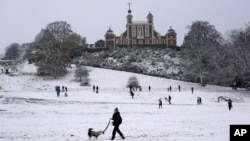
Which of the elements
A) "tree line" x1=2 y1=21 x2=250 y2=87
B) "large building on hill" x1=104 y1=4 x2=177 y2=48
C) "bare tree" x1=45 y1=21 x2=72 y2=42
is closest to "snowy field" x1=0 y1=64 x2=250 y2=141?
"tree line" x1=2 y1=21 x2=250 y2=87

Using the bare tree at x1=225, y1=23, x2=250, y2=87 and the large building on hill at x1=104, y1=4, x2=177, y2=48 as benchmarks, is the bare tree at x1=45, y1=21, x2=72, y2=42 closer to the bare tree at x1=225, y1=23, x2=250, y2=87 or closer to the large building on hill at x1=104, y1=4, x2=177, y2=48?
the large building on hill at x1=104, y1=4, x2=177, y2=48

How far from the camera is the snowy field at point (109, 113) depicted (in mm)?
21719

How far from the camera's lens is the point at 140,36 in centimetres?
12325

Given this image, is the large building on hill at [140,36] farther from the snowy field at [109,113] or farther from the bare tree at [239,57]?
the bare tree at [239,57]

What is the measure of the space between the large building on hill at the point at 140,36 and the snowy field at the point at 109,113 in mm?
40766

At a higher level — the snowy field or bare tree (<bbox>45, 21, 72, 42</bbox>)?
bare tree (<bbox>45, 21, 72, 42</bbox>)

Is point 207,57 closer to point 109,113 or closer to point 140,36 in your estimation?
point 109,113

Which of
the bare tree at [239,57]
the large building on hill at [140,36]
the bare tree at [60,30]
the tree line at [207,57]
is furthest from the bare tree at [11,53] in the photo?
the bare tree at [239,57]

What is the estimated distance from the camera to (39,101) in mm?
43844

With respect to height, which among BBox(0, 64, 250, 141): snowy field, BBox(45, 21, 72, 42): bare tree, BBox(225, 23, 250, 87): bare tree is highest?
BBox(45, 21, 72, 42): bare tree

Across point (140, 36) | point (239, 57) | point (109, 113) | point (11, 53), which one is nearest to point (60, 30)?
point (140, 36)

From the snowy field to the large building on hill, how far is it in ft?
134

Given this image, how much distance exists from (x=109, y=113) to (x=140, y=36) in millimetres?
88565

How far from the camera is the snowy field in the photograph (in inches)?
855
